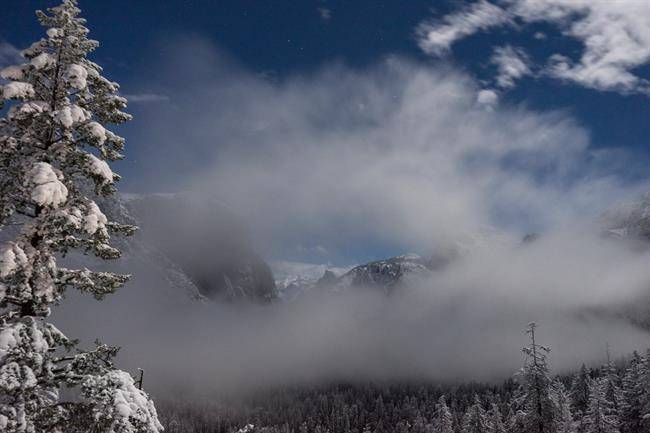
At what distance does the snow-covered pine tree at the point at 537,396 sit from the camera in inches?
1423

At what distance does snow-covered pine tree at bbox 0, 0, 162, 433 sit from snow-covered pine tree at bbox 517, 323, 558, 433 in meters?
33.9

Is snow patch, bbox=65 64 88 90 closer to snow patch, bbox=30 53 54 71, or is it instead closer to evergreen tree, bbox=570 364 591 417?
snow patch, bbox=30 53 54 71

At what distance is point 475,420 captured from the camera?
7512cm

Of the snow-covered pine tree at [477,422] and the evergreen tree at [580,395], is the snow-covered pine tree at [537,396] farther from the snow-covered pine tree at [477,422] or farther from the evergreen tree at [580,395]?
the evergreen tree at [580,395]

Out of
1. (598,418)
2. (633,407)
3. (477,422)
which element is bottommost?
(477,422)

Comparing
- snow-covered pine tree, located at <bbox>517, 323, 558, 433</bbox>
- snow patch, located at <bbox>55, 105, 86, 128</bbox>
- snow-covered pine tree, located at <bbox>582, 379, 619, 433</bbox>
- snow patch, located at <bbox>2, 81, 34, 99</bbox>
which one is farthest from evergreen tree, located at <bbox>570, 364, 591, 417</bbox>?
snow patch, located at <bbox>2, 81, 34, 99</bbox>

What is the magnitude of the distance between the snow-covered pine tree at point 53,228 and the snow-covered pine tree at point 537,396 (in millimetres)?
33947

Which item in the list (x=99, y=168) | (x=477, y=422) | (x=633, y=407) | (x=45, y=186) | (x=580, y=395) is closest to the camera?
(x=45, y=186)

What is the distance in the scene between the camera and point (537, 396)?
36.6 metres

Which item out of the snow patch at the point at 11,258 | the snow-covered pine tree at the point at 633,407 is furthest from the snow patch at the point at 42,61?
the snow-covered pine tree at the point at 633,407

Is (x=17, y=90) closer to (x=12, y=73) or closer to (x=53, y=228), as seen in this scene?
(x=12, y=73)

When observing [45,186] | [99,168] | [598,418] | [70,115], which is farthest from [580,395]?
[45,186]

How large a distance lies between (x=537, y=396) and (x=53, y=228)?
1472 inches

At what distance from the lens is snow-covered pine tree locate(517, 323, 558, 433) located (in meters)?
36.2
